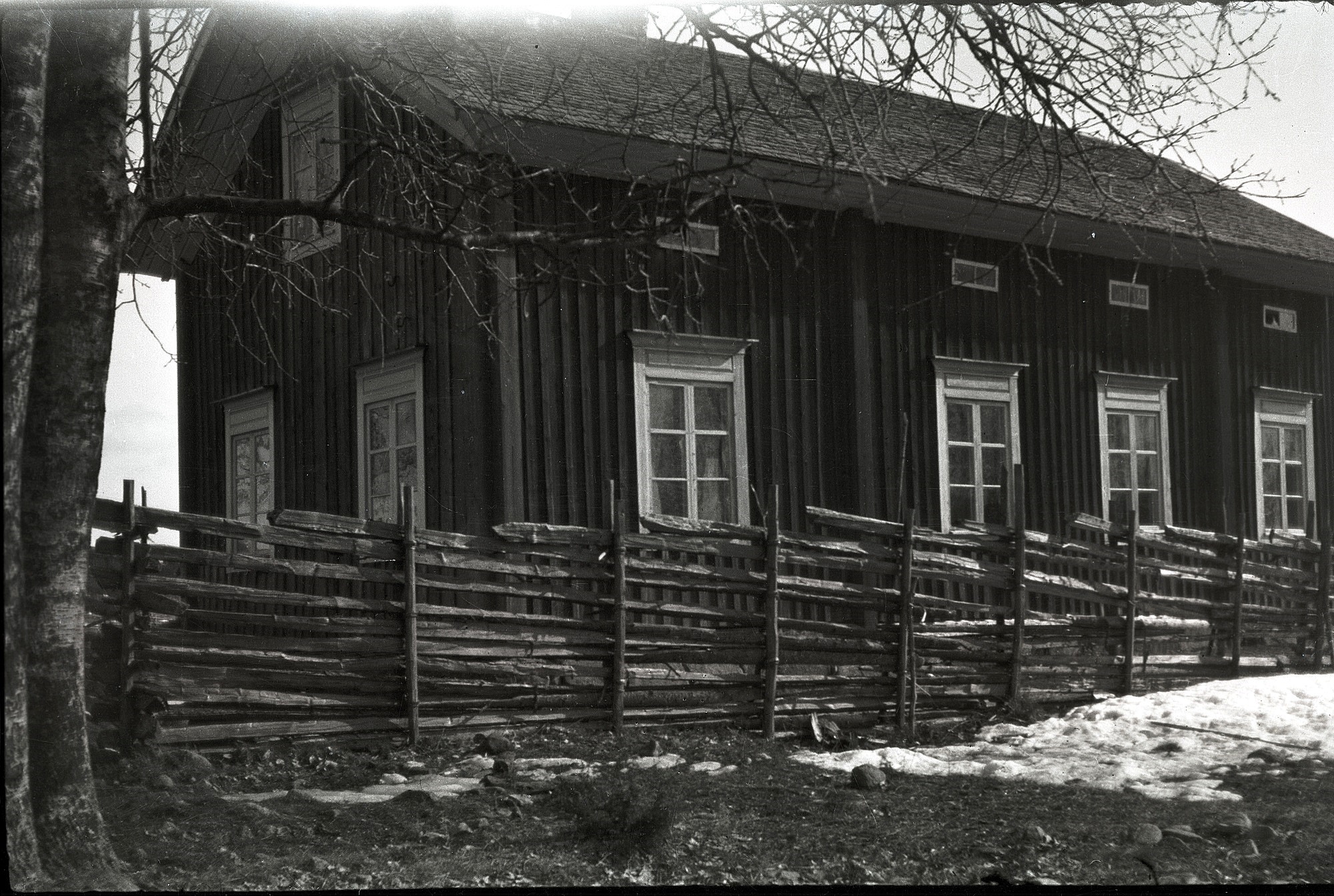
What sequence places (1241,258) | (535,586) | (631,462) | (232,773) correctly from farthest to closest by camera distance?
1. (1241,258)
2. (631,462)
3. (535,586)
4. (232,773)

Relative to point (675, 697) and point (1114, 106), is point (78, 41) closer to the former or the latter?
point (1114, 106)

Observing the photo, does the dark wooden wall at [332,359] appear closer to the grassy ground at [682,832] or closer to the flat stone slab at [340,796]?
the grassy ground at [682,832]

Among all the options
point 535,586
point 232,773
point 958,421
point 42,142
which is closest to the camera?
point 42,142

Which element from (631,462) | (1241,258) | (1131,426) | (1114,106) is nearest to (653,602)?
(631,462)

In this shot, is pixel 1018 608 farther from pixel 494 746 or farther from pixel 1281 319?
pixel 1281 319

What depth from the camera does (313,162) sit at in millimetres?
12547

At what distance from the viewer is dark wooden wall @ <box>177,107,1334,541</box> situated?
10648mm

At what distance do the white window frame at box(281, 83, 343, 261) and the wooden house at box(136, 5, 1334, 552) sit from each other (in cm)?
5

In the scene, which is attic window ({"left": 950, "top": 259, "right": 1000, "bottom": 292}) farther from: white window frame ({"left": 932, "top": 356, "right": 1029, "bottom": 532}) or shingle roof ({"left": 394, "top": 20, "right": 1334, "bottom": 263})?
shingle roof ({"left": 394, "top": 20, "right": 1334, "bottom": 263})

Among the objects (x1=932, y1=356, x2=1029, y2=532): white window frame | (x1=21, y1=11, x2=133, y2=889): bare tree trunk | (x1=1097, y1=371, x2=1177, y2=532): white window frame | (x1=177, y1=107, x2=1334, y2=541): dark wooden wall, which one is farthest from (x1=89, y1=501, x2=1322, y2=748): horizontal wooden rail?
(x1=21, y1=11, x2=133, y2=889): bare tree trunk

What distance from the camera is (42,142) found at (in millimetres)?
5148

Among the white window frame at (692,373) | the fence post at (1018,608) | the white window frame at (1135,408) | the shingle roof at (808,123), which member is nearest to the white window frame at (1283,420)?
the white window frame at (1135,408)

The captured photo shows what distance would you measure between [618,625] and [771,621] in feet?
3.69

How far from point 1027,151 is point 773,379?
544 centimetres
